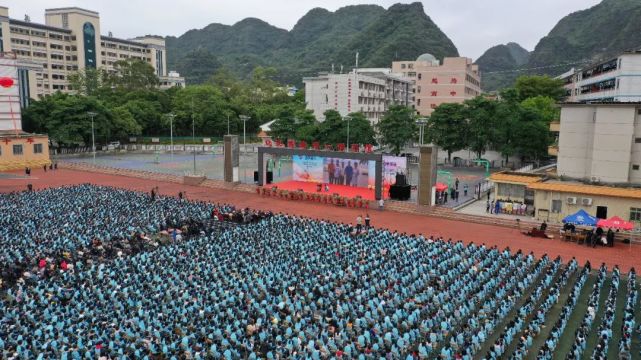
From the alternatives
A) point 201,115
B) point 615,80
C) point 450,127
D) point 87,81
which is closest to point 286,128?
point 201,115

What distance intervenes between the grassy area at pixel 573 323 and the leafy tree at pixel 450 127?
29.6m

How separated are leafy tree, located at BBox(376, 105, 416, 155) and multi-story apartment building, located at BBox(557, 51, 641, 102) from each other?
16026 millimetres

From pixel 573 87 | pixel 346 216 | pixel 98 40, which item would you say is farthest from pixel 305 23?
pixel 346 216

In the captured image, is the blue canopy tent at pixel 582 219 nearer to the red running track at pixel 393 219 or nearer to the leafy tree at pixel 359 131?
the red running track at pixel 393 219

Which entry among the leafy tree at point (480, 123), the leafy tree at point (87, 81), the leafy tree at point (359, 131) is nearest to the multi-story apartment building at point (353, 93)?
the leafy tree at point (359, 131)

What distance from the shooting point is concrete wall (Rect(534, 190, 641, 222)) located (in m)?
24.4

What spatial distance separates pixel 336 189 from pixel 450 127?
18.5 m

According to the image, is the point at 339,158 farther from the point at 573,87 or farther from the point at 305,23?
the point at 305,23

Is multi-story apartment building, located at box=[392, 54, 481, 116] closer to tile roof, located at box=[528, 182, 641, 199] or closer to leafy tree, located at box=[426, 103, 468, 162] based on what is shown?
leafy tree, located at box=[426, 103, 468, 162]

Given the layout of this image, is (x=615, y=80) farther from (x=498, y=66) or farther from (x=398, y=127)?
(x=498, y=66)

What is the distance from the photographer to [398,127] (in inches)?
1954

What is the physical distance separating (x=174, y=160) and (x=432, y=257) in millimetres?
41073

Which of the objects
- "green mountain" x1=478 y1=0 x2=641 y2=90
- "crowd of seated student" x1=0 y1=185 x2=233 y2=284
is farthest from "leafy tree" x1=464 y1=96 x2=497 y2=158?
"green mountain" x1=478 y1=0 x2=641 y2=90

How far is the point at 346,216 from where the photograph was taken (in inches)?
1123
